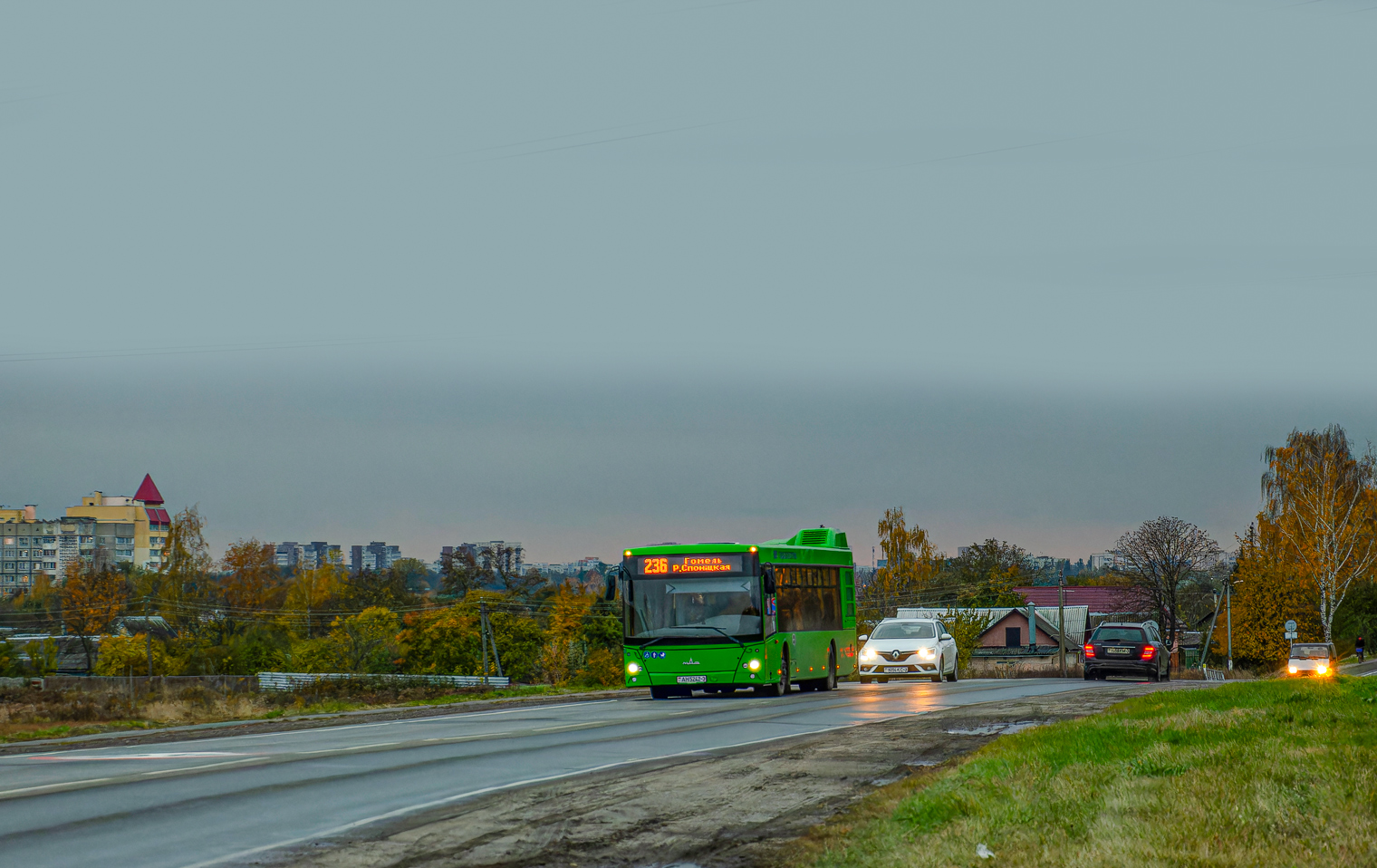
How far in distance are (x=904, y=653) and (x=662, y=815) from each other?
75.6 ft

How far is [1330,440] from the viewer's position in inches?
2953

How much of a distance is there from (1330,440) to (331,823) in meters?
75.9

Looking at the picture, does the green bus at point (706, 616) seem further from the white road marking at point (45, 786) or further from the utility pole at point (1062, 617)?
the utility pole at point (1062, 617)

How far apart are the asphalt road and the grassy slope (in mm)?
3841

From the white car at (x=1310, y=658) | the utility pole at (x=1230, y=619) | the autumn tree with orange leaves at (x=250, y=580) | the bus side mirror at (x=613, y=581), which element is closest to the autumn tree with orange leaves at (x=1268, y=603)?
the utility pole at (x=1230, y=619)

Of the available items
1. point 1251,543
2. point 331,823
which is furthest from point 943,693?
point 1251,543

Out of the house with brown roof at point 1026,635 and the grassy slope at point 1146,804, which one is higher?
the grassy slope at point 1146,804

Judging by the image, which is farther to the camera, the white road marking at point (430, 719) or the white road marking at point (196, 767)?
the white road marking at point (430, 719)

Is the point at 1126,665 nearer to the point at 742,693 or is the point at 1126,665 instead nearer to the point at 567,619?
the point at 742,693

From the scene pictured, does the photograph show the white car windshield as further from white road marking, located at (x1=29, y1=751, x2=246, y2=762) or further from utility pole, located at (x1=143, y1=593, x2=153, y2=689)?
utility pole, located at (x1=143, y1=593, x2=153, y2=689)

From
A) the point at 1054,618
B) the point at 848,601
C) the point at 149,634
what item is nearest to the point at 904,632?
the point at 848,601

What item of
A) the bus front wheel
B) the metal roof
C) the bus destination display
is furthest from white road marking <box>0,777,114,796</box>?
the metal roof

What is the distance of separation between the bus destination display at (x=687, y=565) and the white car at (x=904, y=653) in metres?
6.12

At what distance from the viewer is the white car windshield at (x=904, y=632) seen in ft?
108
